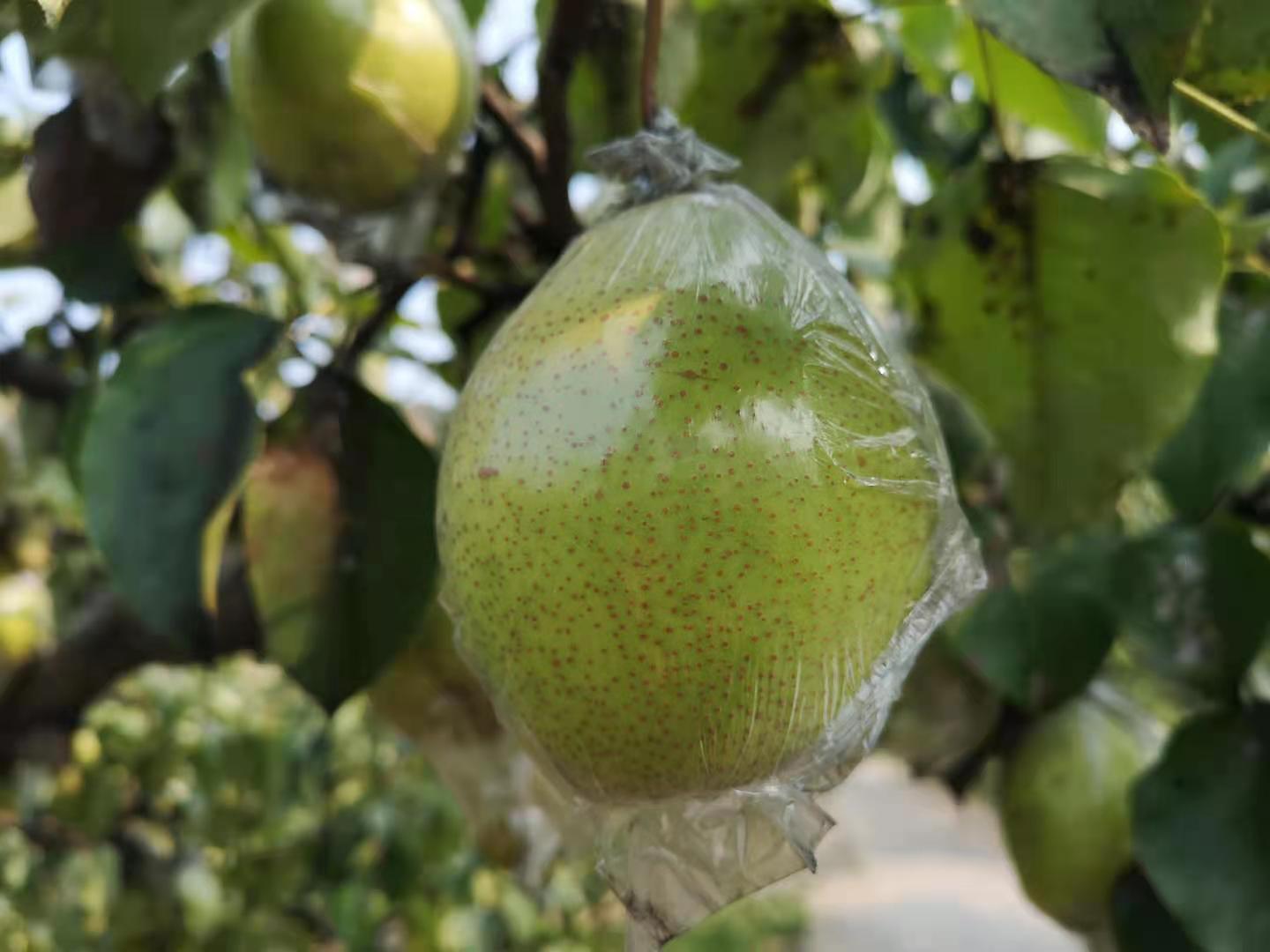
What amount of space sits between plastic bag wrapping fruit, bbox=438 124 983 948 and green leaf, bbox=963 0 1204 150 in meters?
0.13

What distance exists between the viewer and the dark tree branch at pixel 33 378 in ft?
3.70

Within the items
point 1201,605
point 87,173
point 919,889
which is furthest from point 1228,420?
point 919,889

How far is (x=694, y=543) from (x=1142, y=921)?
1.96 ft

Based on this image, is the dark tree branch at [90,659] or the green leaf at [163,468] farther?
the dark tree branch at [90,659]

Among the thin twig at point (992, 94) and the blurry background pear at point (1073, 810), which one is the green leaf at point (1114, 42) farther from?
the blurry background pear at point (1073, 810)

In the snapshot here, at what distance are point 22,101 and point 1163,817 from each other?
1.19 m

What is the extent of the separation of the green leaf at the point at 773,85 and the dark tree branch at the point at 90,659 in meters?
0.51

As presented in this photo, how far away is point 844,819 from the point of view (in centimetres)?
796

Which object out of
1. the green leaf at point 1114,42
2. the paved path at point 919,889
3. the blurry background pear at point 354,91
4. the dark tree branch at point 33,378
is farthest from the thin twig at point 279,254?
the paved path at point 919,889

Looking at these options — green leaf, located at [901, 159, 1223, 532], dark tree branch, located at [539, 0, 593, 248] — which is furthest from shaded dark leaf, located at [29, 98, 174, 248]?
green leaf, located at [901, 159, 1223, 532]

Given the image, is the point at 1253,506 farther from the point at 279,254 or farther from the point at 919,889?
the point at 919,889

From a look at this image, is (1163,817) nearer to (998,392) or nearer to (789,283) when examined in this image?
(998,392)

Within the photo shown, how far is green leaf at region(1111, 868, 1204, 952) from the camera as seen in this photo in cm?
79

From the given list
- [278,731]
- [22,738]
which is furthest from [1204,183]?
[278,731]
